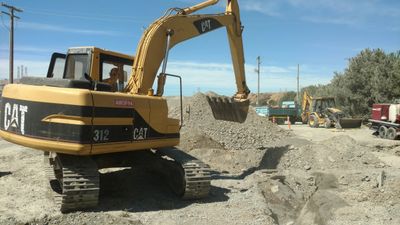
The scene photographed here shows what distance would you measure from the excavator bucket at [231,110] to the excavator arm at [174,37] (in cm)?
32

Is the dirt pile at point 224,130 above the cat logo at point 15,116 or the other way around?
the other way around

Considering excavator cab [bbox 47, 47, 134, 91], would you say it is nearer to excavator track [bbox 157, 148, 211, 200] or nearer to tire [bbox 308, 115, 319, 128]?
excavator track [bbox 157, 148, 211, 200]

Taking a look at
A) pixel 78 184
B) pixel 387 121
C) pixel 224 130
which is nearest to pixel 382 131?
pixel 387 121

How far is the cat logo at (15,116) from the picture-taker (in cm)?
710

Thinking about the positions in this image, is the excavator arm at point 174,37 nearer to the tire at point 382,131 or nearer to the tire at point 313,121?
the tire at point 382,131

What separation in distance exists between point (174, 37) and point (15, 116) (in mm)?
3603

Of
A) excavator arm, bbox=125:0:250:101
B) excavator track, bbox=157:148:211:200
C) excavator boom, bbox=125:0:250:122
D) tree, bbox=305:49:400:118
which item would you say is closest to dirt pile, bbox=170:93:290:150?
excavator boom, bbox=125:0:250:122

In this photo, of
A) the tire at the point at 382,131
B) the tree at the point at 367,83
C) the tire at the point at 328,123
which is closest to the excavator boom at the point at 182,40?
the tire at the point at 382,131

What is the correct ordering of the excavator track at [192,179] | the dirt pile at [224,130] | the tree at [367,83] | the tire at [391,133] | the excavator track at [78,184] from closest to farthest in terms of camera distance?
1. the excavator track at [78,184]
2. the excavator track at [192,179]
3. the dirt pile at [224,130]
4. the tire at [391,133]
5. the tree at [367,83]

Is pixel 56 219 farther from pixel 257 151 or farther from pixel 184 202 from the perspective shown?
pixel 257 151

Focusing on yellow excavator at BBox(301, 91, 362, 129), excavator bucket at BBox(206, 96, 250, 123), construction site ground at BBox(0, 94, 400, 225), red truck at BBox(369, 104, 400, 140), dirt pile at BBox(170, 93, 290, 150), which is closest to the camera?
construction site ground at BBox(0, 94, 400, 225)

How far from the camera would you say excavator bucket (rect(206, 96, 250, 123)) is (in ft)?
38.9

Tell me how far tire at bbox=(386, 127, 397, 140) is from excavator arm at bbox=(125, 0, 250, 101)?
545 inches

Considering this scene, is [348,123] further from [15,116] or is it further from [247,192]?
[15,116]
